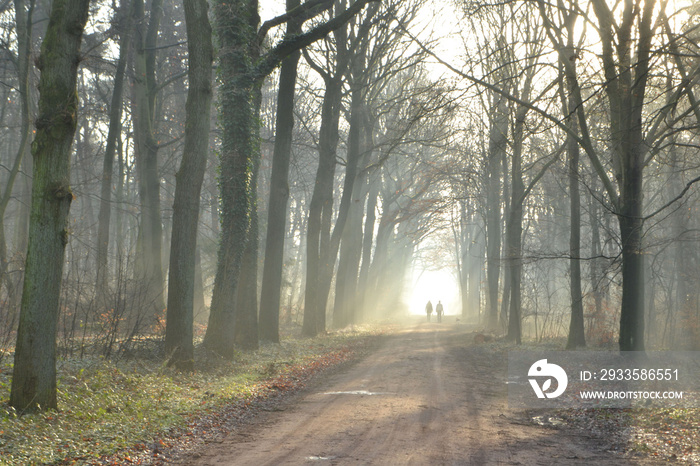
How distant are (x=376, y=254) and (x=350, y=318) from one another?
39.9ft

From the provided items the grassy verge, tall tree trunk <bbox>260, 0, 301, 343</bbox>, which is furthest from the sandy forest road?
tall tree trunk <bbox>260, 0, 301, 343</bbox>

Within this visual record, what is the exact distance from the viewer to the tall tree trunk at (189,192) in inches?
486

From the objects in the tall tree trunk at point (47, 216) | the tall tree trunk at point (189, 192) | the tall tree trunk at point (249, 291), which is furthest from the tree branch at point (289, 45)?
the tall tree trunk at point (47, 216)

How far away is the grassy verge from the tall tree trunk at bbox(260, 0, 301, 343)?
402 centimetres

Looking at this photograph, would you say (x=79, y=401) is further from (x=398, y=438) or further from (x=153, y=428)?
(x=398, y=438)

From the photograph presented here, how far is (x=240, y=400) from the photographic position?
10.2 metres

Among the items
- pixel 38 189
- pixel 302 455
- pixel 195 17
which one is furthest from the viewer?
pixel 195 17

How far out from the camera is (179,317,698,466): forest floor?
22.1 ft

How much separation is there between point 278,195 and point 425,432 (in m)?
12.0

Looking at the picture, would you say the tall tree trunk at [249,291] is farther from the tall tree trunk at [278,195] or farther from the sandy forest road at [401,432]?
the sandy forest road at [401,432]

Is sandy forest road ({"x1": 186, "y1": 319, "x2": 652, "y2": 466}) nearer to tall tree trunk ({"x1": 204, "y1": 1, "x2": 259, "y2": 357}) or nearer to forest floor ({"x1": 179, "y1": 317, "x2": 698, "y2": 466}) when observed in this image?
forest floor ({"x1": 179, "y1": 317, "x2": 698, "y2": 466})

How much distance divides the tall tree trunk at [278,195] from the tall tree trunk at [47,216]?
34.8 ft

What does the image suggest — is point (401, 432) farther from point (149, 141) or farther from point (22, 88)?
point (149, 141)

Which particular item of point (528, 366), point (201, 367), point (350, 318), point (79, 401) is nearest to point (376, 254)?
point (350, 318)
